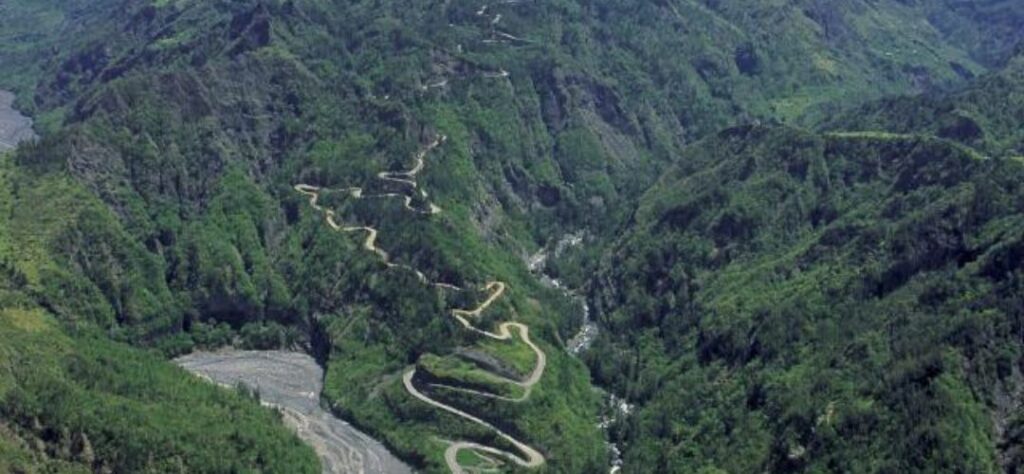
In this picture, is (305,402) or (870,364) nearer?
(870,364)

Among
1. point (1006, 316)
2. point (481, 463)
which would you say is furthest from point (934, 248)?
point (481, 463)

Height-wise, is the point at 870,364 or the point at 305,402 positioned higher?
the point at 870,364

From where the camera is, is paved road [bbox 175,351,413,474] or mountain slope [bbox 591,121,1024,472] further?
paved road [bbox 175,351,413,474]

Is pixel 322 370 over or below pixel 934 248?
below

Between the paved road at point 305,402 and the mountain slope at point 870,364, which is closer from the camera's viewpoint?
the mountain slope at point 870,364

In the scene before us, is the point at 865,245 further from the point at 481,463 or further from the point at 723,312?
the point at 481,463

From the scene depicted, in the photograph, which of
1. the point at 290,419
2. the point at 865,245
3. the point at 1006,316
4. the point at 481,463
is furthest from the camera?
the point at 865,245

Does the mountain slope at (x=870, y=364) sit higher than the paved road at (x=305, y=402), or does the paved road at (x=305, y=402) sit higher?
the mountain slope at (x=870, y=364)

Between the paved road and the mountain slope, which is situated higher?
the mountain slope
